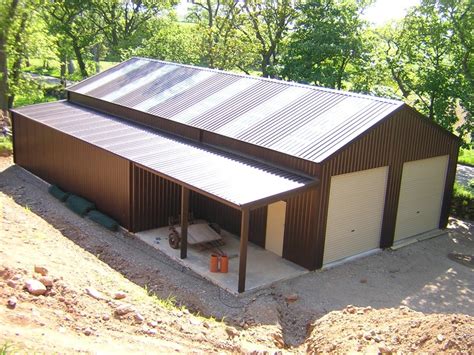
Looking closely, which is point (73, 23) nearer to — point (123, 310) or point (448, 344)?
point (123, 310)

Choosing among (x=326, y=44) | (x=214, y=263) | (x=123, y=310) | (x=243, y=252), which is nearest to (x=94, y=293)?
(x=123, y=310)

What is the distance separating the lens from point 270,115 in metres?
17.1

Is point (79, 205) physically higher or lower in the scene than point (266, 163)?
lower

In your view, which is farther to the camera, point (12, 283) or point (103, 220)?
point (103, 220)

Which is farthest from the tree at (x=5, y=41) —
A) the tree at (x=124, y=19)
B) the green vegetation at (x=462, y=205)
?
the green vegetation at (x=462, y=205)

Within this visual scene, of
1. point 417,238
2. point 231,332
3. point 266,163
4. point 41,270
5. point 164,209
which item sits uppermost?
point 266,163

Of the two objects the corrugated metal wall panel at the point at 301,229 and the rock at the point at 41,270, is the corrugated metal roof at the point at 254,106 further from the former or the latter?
the rock at the point at 41,270

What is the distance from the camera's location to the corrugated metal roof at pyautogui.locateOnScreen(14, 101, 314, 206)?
44.9 feet

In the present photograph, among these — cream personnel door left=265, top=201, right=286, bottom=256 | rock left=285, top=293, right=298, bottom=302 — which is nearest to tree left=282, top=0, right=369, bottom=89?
cream personnel door left=265, top=201, right=286, bottom=256

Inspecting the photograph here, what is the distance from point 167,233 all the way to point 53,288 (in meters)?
7.20

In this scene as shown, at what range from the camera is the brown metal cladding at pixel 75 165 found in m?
17.2

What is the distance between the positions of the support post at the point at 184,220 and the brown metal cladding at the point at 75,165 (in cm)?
276

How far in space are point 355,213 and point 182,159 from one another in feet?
17.6

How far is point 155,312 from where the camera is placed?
1053 centimetres
